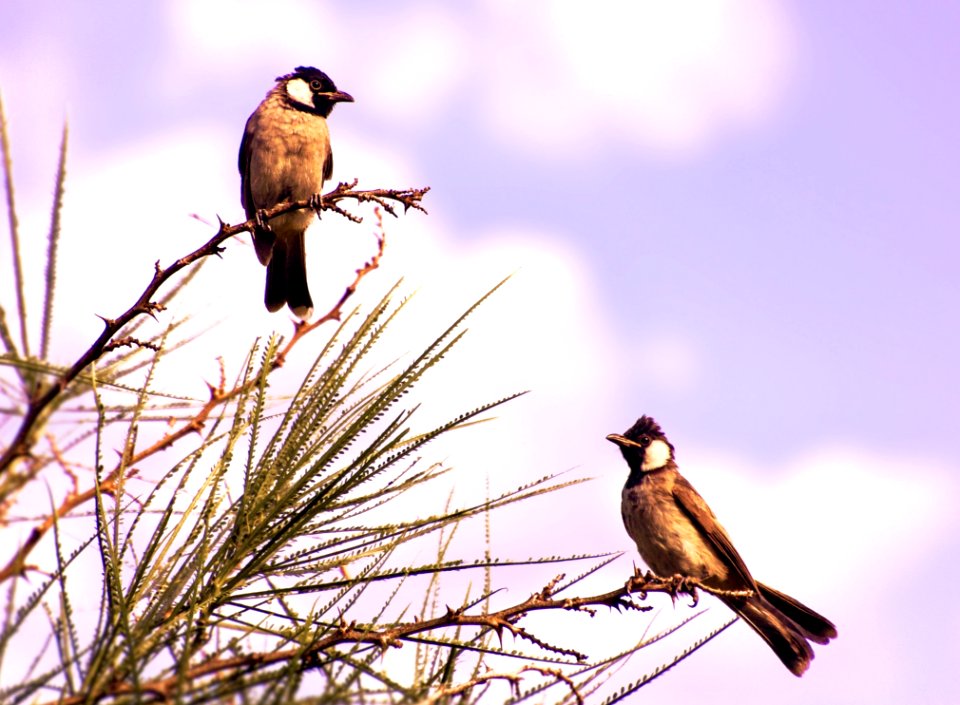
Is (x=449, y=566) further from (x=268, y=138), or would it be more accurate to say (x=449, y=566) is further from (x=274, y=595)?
(x=268, y=138)

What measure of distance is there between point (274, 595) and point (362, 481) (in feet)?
0.81

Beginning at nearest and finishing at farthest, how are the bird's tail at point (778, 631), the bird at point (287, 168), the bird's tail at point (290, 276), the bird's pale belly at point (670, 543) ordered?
the bird's tail at point (778, 631)
the bird's pale belly at point (670, 543)
the bird at point (287, 168)
the bird's tail at point (290, 276)

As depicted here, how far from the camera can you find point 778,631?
5348mm

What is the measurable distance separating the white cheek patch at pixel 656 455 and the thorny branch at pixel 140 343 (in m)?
3.39

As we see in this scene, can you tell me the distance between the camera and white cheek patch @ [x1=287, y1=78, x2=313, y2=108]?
729 centimetres

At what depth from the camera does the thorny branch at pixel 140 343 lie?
157 cm

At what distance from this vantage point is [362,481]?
5.70 feet

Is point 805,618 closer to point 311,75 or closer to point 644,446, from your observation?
point 644,446

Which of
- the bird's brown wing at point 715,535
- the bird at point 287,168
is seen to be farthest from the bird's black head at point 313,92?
the bird's brown wing at point 715,535

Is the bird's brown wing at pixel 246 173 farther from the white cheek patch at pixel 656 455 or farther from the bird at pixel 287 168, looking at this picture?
the white cheek patch at pixel 656 455

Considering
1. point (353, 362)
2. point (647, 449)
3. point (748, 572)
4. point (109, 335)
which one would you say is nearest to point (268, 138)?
point (647, 449)

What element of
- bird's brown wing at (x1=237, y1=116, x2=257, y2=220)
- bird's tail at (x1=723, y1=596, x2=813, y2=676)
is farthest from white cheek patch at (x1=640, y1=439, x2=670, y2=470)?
bird's brown wing at (x1=237, y1=116, x2=257, y2=220)

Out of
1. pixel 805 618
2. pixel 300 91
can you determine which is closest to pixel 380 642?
pixel 805 618

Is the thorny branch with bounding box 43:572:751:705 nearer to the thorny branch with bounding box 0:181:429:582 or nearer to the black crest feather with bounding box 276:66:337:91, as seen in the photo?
the thorny branch with bounding box 0:181:429:582
